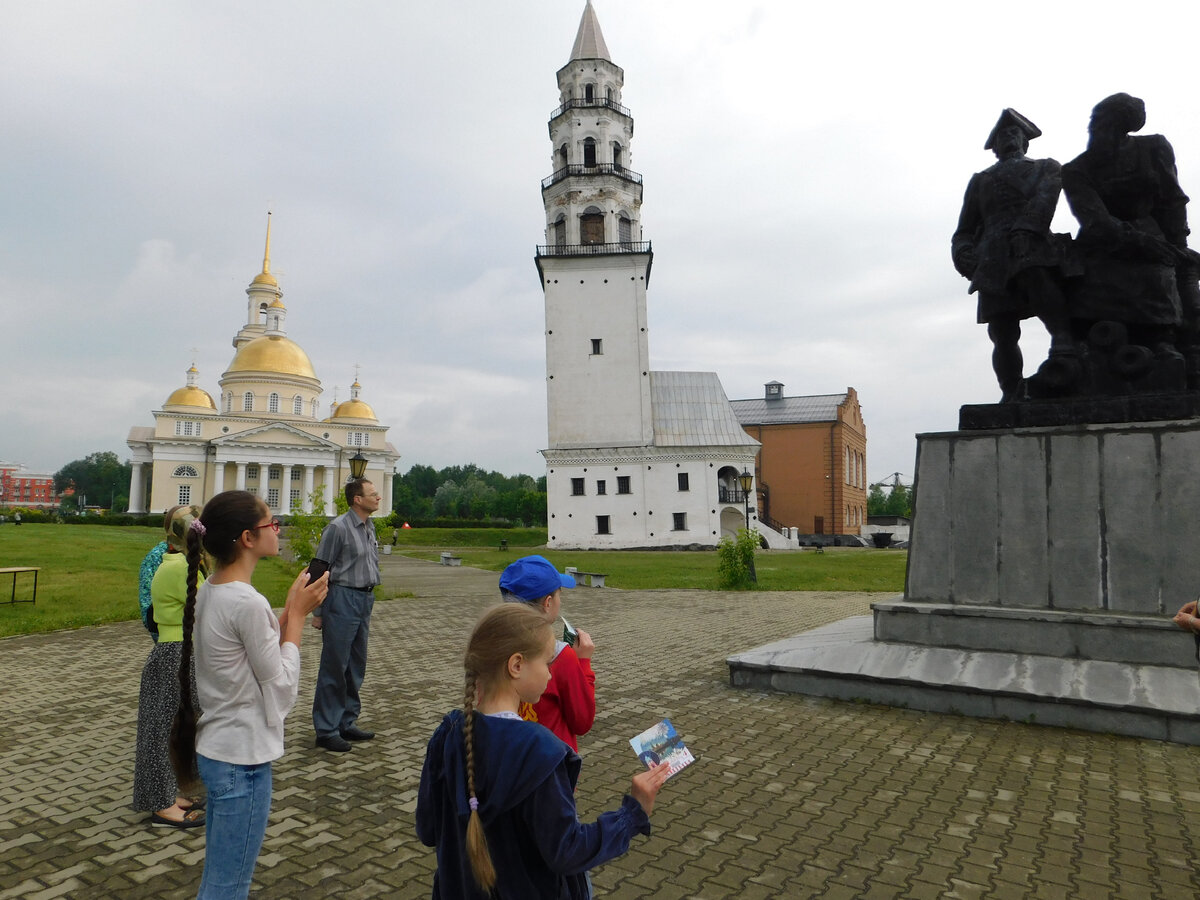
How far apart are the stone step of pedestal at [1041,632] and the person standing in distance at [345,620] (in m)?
4.66

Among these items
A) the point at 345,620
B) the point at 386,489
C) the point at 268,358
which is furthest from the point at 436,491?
the point at 345,620

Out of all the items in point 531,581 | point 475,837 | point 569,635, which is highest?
point 531,581

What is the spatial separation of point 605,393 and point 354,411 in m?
40.3

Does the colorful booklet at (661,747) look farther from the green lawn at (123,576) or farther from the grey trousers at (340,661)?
the green lawn at (123,576)

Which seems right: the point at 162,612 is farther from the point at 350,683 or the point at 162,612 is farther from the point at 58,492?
the point at 58,492

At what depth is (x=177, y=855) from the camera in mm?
3791

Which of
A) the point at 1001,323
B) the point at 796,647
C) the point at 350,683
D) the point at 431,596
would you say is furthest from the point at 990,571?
the point at 431,596

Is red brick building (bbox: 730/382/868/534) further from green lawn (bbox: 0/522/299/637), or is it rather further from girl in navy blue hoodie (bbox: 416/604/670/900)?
girl in navy blue hoodie (bbox: 416/604/670/900)

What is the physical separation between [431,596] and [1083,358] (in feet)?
45.6

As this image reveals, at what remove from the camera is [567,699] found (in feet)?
9.31

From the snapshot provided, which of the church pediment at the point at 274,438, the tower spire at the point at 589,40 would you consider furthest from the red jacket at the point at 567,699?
the church pediment at the point at 274,438

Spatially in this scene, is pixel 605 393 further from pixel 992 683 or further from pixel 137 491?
pixel 137 491

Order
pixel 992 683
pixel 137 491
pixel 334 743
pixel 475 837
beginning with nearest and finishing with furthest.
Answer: pixel 475 837 < pixel 334 743 < pixel 992 683 < pixel 137 491

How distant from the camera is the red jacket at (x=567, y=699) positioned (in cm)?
283
